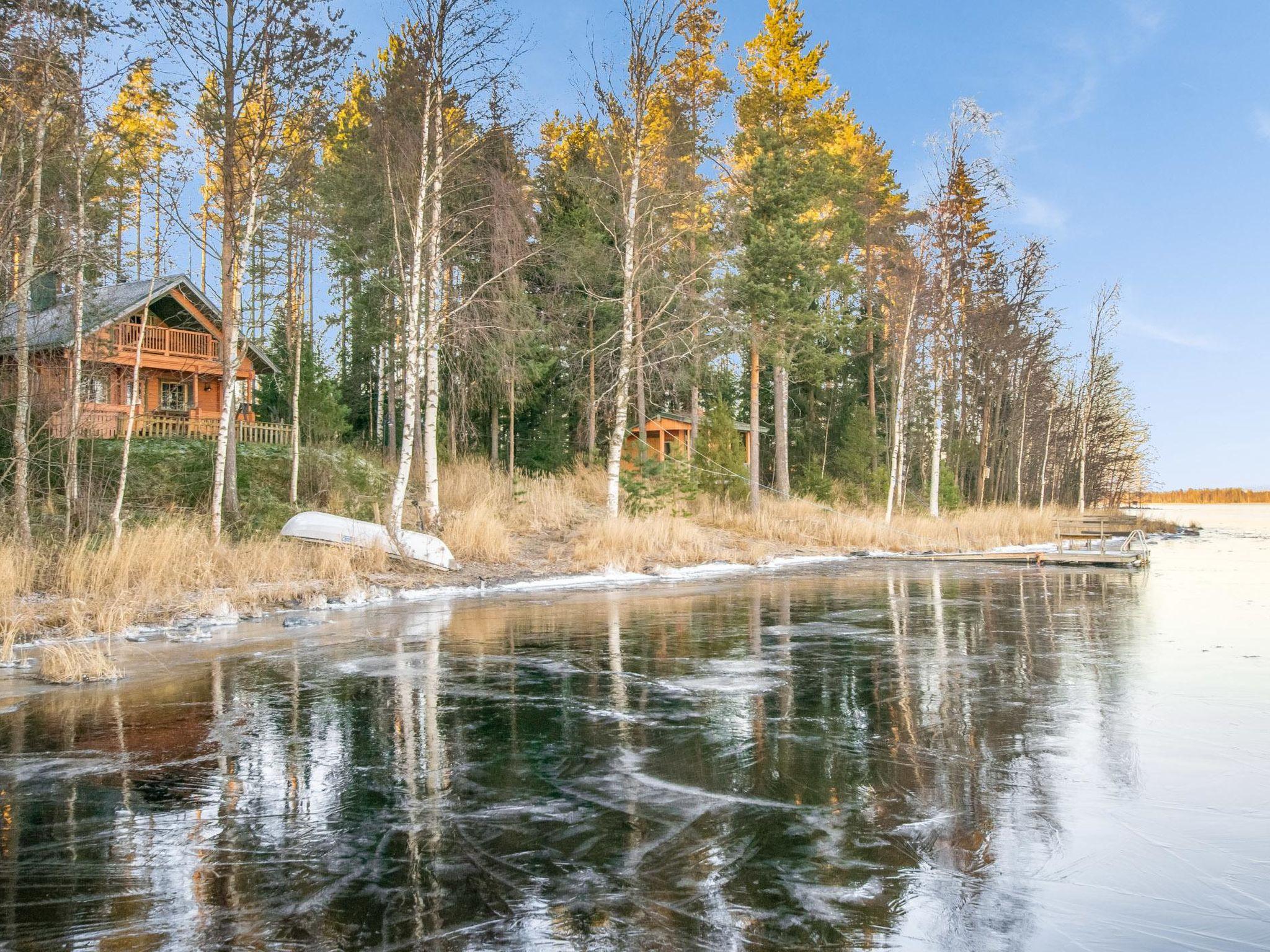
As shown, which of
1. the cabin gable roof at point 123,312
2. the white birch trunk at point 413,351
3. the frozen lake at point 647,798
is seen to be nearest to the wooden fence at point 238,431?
the cabin gable roof at point 123,312

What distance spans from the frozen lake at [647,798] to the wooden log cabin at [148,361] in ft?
40.8

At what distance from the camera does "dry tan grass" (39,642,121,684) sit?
8547mm

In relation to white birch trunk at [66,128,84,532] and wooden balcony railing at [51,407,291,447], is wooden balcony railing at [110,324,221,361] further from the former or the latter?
white birch trunk at [66,128,84,532]

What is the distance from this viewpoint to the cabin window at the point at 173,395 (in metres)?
35.6

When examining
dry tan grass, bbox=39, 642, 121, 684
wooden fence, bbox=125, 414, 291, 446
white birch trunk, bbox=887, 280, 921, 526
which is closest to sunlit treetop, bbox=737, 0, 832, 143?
white birch trunk, bbox=887, 280, 921, 526

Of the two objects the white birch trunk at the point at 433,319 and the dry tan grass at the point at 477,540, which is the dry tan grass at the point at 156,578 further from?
the white birch trunk at the point at 433,319

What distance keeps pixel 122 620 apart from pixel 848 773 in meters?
9.45

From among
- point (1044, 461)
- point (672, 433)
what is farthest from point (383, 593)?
point (1044, 461)

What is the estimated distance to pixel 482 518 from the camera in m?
19.3

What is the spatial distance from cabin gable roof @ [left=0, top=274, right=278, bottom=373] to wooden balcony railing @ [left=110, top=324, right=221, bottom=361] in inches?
23.9

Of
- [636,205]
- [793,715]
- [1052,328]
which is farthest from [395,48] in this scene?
[1052,328]

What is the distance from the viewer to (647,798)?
507 cm

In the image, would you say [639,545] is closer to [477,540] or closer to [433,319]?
[477,540]

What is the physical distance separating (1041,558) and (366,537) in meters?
15.4
